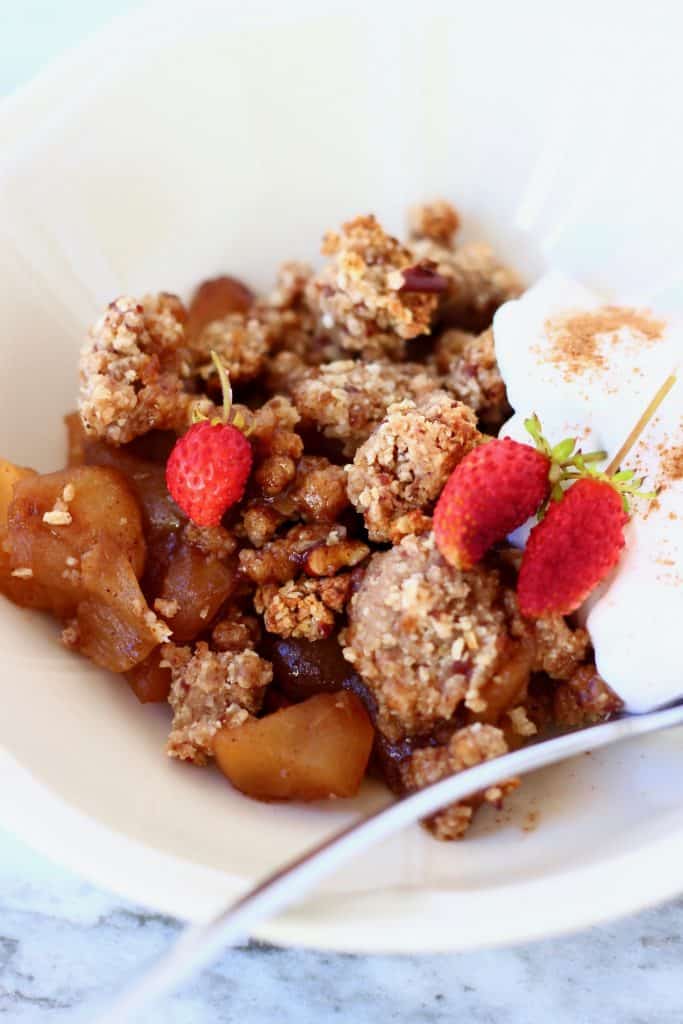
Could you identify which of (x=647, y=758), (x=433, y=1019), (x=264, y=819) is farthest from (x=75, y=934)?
(x=647, y=758)

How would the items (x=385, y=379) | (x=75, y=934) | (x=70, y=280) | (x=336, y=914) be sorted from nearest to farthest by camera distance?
(x=336, y=914) < (x=75, y=934) < (x=385, y=379) < (x=70, y=280)

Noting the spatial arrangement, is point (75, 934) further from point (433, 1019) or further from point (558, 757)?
point (558, 757)

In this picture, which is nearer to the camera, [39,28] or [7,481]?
[7,481]

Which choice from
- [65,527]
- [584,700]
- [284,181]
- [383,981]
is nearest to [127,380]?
[65,527]

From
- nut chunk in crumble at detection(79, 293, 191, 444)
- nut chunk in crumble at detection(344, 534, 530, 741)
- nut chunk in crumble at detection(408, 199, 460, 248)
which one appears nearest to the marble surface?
nut chunk in crumble at detection(344, 534, 530, 741)

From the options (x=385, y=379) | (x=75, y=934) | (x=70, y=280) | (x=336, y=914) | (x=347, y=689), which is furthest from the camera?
(x=70, y=280)

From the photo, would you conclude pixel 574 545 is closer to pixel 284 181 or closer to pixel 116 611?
pixel 116 611

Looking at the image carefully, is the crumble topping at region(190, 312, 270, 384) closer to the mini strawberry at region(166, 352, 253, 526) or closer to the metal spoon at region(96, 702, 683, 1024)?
the mini strawberry at region(166, 352, 253, 526)
